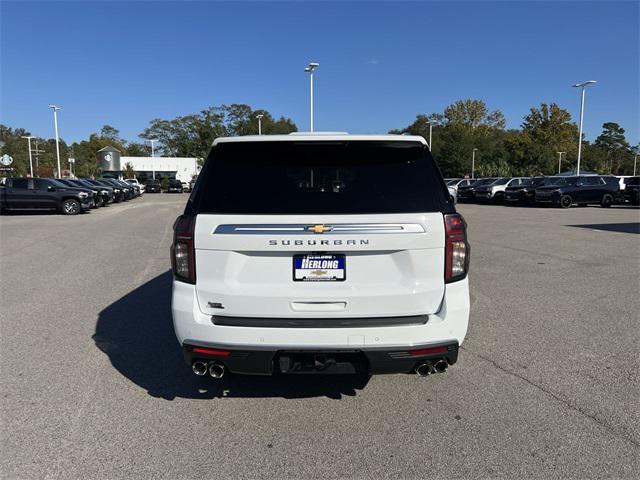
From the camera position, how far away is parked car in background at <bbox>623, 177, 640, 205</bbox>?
27328mm

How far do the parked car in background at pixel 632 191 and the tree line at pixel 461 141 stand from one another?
44.7 meters

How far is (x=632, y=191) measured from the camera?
27.4 meters

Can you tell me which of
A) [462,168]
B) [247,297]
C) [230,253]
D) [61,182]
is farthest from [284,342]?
[462,168]

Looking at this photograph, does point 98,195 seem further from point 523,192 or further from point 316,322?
point 316,322

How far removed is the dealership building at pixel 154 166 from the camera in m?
77.8

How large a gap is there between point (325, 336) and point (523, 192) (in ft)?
93.2

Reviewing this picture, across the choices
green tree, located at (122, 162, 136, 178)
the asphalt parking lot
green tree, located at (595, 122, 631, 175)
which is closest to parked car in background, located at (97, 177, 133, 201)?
the asphalt parking lot

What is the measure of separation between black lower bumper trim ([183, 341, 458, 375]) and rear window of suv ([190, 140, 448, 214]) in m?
0.88

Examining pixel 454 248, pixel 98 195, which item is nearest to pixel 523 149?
pixel 98 195

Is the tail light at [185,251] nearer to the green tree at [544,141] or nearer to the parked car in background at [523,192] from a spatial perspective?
the parked car in background at [523,192]

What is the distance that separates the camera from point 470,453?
3.01m

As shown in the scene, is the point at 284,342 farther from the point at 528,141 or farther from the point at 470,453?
the point at 528,141

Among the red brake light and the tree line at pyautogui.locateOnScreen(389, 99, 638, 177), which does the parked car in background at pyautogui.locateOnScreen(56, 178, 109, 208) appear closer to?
the red brake light

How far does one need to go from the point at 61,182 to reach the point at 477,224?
19.6 meters
